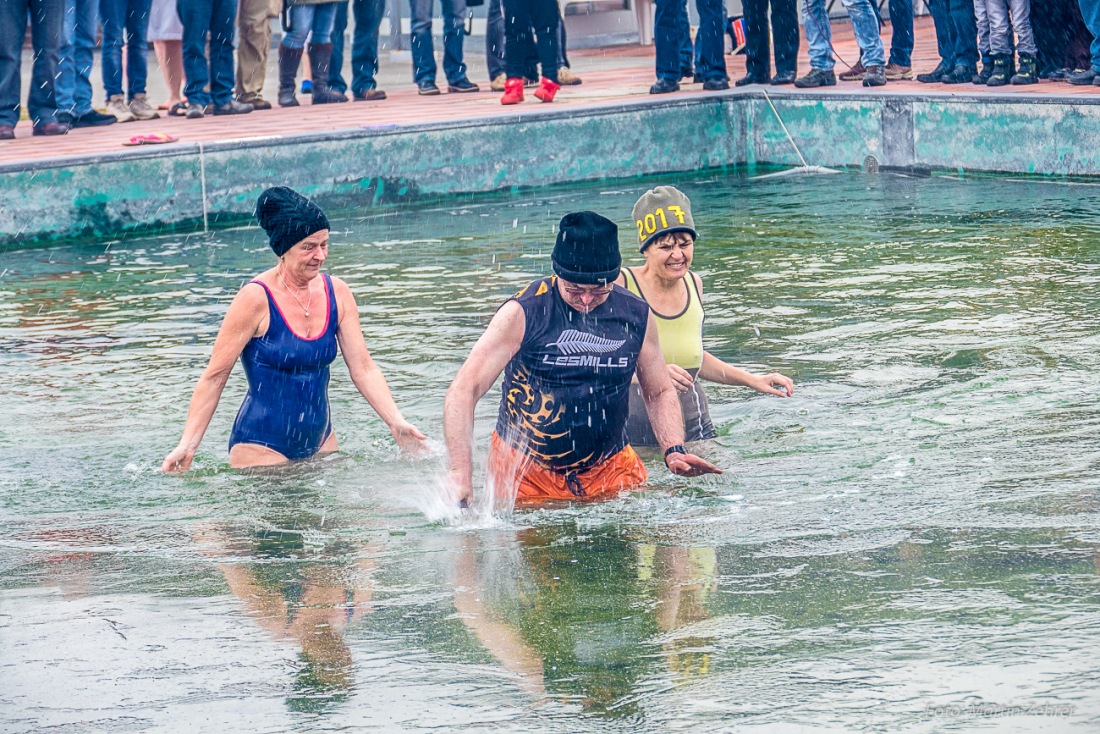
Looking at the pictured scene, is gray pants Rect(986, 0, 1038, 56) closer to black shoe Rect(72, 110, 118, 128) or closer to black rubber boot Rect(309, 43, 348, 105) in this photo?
black rubber boot Rect(309, 43, 348, 105)

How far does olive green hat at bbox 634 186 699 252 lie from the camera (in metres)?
6.44

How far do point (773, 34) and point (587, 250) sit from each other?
1001cm

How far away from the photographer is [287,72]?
16219mm

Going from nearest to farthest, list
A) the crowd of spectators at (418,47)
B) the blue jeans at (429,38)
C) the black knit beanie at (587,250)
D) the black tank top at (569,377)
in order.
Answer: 1. the black knit beanie at (587,250)
2. the black tank top at (569,377)
3. the crowd of spectators at (418,47)
4. the blue jeans at (429,38)

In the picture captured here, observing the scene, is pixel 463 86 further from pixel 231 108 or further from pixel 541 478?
pixel 541 478

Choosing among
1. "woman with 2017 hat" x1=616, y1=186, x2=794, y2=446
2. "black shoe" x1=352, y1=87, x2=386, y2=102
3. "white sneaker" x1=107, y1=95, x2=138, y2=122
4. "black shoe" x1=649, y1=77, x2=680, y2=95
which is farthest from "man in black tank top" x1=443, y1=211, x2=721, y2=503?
"black shoe" x1=352, y1=87, x2=386, y2=102

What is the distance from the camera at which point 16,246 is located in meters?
13.0

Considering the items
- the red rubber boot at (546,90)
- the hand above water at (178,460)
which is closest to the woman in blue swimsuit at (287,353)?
the hand above water at (178,460)

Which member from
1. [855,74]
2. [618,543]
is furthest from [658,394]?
[855,74]

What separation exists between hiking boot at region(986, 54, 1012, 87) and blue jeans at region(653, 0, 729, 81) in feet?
8.50

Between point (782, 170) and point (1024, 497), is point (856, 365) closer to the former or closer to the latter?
point (1024, 497)

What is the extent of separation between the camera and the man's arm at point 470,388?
225 inches

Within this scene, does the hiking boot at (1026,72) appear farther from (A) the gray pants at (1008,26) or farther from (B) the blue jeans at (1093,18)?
(B) the blue jeans at (1093,18)

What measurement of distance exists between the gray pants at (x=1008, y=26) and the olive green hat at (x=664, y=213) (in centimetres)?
816
